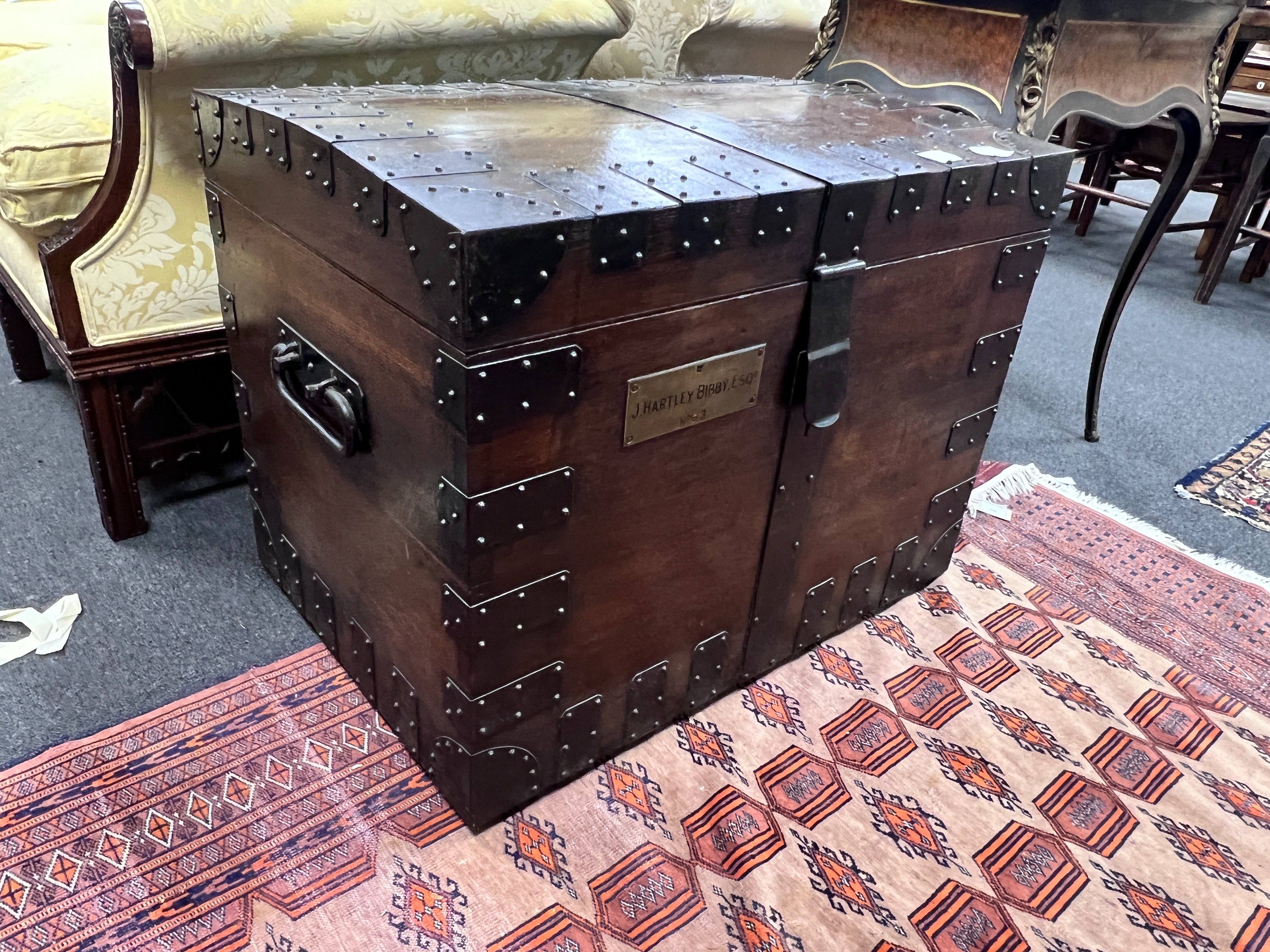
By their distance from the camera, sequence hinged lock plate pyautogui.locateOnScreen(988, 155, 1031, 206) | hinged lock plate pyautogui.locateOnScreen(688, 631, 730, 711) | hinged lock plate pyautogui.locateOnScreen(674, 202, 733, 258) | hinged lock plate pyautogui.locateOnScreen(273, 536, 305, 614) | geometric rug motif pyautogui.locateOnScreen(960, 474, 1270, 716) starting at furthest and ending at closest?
geometric rug motif pyautogui.locateOnScreen(960, 474, 1270, 716), hinged lock plate pyautogui.locateOnScreen(273, 536, 305, 614), hinged lock plate pyautogui.locateOnScreen(688, 631, 730, 711), hinged lock plate pyautogui.locateOnScreen(988, 155, 1031, 206), hinged lock plate pyautogui.locateOnScreen(674, 202, 733, 258)

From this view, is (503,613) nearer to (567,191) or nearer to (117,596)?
(567,191)

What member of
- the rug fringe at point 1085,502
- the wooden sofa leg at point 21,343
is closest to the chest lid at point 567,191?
the rug fringe at point 1085,502

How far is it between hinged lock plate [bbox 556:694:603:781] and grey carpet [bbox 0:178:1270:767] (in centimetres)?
44

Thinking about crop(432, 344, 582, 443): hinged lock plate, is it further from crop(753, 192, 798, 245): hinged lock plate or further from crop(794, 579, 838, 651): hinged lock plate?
crop(794, 579, 838, 651): hinged lock plate

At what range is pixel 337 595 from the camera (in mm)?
1117

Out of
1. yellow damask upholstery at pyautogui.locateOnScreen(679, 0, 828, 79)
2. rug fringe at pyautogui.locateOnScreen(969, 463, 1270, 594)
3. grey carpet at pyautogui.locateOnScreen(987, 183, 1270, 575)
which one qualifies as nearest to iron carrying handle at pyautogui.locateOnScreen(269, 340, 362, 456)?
yellow damask upholstery at pyautogui.locateOnScreen(679, 0, 828, 79)

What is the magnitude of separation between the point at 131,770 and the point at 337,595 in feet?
1.00

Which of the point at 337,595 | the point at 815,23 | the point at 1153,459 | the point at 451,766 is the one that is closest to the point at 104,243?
the point at 337,595

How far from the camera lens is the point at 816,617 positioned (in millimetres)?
1255

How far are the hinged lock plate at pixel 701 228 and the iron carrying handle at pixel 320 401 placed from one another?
1.22ft

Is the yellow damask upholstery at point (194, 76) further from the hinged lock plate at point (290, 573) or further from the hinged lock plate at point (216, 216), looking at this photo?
the hinged lock plate at point (290, 573)

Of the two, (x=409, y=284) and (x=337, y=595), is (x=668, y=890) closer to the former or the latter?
(x=337, y=595)

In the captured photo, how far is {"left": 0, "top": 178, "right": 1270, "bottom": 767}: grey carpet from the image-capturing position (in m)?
1.16

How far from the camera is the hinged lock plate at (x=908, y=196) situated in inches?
35.7
